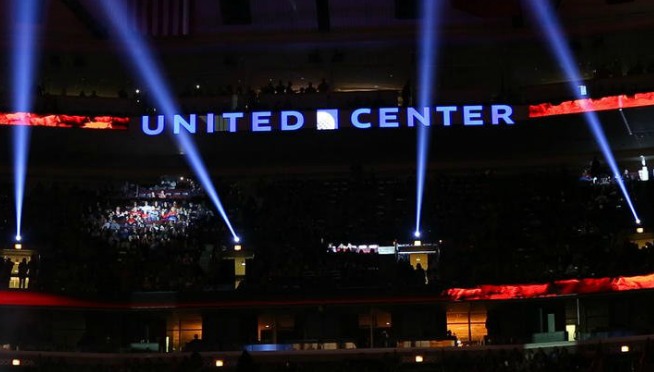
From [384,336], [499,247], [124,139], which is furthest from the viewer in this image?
[124,139]

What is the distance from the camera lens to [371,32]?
1487 inches

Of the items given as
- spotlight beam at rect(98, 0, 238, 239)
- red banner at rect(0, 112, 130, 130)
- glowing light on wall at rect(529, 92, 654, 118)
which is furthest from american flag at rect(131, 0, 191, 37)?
glowing light on wall at rect(529, 92, 654, 118)

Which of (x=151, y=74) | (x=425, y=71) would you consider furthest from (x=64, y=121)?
(x=425, y=71)

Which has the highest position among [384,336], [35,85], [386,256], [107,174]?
[35,85]

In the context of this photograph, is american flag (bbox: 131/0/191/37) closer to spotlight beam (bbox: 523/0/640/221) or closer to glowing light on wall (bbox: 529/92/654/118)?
spotlight beam (bbox: 523/0/640/221)

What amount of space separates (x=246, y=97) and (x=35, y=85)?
27.5 ft

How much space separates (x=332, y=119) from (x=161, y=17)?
6750 mm

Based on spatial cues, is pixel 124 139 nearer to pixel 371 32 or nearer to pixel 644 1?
pixel 371 32

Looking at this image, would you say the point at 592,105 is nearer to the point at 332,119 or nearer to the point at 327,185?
the point at 332,119

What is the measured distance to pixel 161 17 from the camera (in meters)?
34.5

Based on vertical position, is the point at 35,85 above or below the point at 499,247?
above

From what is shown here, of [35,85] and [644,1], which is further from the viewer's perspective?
[35,85]

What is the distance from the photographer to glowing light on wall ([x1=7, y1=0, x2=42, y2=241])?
3381 centimetres

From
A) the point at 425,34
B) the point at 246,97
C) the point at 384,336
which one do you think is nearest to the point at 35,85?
the point at 246,97
